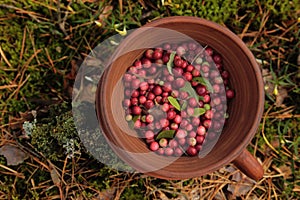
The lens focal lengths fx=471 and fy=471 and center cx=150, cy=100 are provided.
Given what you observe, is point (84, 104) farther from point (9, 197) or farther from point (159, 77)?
point (9, 197)

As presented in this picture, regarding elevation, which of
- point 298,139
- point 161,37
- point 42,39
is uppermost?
point 161,37

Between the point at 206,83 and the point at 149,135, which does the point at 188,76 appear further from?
the point at 149,135

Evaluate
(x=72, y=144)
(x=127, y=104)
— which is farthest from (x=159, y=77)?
(x=72, y=144)

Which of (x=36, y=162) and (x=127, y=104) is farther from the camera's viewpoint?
(x=36, y=162)

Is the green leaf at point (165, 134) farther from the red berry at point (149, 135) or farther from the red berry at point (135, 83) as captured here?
the red berry at point (135, 83)

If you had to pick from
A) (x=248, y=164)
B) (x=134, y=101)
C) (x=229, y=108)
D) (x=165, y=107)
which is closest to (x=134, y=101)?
(x=134, y=101)

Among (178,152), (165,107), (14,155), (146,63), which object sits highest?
(146,63)
